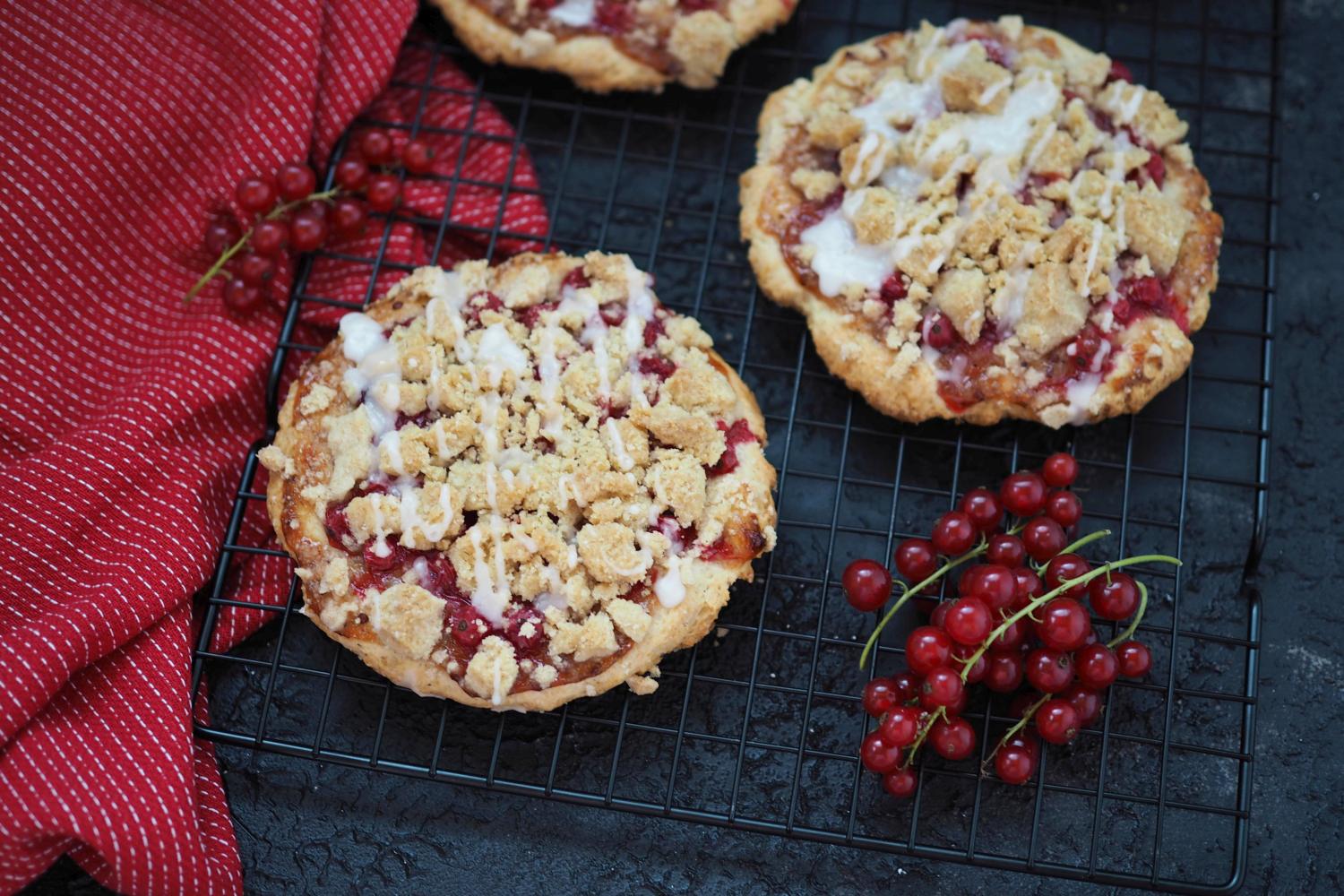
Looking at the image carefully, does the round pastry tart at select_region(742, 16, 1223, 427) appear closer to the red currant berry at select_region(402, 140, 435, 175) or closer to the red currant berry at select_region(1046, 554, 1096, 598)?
the red currant berry at select_region(1046, 554, 1096, 598)

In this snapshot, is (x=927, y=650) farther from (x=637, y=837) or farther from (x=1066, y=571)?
(x=637, y=837)

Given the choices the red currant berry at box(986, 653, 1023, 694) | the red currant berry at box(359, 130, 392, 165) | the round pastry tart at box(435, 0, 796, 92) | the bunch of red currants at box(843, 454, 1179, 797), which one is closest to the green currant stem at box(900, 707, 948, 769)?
the bunch of red currants at box(843, 454, 1179, 797)

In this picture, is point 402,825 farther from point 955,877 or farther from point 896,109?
point 896,109

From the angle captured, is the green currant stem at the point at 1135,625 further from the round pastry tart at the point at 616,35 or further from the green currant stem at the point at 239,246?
the green currant stem at the point at 239,246

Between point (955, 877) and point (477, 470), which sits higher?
point (477, 470)

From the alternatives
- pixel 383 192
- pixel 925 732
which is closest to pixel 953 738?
pixel 925 732

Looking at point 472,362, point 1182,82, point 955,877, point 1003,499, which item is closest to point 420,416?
point 472,362

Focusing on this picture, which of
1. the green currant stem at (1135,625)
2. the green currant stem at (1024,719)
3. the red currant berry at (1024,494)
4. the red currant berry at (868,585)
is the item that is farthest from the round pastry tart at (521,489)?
the green currant stem at (1135,625)
